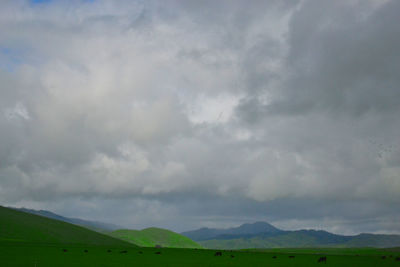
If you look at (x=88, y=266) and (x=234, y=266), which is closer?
(x=88, y=266)

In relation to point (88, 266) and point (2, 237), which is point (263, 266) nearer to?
point (88, 266)

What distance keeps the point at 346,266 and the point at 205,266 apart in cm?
3642

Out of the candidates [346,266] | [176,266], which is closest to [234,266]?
[176,266]

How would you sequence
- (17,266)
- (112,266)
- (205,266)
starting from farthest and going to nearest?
(205,266) → (112,266) → (17,266)

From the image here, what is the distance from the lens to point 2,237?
19812 centimetres

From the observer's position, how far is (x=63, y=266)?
74125mm

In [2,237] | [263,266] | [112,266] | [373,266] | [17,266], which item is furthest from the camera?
[2,237]

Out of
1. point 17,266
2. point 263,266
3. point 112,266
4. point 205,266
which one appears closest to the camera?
point 17,266

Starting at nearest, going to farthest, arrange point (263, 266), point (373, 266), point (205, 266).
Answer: point (205, 266), point (263, 266), point (373, 266)

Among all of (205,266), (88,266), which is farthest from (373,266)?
(88,266)

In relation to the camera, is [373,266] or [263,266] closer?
[263,266]

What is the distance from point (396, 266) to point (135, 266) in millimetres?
61233

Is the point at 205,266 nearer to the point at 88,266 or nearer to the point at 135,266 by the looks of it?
the point at 135,266

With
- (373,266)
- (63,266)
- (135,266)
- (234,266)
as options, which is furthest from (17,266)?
(373,266)
